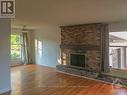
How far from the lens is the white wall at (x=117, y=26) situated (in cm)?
546

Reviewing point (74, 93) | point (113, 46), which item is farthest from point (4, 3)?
point (113, 46)

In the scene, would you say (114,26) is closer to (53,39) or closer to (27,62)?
(53,39)

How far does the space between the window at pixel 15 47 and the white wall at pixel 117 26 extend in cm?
549

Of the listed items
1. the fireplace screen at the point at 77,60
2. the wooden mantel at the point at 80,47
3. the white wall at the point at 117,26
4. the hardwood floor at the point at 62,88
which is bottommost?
the hardwood floor at the point at 62,88

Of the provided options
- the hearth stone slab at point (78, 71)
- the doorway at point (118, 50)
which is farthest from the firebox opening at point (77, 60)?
the doorway at point (118, 50)

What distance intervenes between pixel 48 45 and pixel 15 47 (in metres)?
2.08

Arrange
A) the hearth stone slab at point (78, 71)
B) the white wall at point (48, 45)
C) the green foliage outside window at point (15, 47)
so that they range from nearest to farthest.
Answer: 1. the hearth stone slab at point (78, 71)
2. the white wall at point (48, 45)
3. the green foliage outside window at point (15, 47)

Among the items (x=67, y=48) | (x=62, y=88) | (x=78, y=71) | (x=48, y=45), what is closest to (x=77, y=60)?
(x=78, y=71)

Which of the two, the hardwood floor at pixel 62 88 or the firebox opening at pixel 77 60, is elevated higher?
the firebox opening at pixel 77 60

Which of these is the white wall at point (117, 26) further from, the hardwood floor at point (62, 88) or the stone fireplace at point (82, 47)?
the hardwood floor at point (62, 88)

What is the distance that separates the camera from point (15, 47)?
8812mm

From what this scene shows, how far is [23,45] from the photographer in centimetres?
905

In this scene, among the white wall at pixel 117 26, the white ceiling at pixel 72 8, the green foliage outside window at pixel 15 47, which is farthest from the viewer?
the green foliage outside window at pixel 15 47

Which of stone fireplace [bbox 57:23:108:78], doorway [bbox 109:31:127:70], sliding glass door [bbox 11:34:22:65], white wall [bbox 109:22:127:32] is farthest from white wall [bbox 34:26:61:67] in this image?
white wall [bbox 109:22:127:32]
